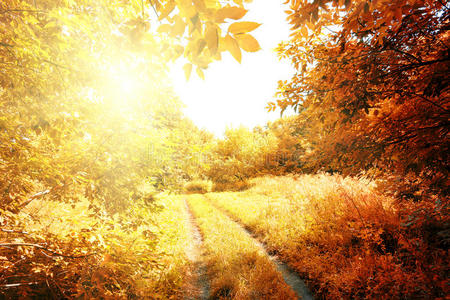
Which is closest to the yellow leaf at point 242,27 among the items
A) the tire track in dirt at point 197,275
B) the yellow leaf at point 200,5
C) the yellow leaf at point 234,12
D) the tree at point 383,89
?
the yellow leaf at point 234,12

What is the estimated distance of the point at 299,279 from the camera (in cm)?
376

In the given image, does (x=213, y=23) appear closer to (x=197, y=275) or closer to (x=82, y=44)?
(x=82, y=44)

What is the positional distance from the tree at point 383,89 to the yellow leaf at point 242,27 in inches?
70.2

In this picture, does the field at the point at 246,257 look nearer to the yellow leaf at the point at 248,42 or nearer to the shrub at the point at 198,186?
the yellow leaf at the point at 248,42

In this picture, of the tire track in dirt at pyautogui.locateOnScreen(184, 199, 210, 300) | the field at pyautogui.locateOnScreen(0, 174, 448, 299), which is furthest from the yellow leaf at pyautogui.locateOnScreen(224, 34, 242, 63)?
the tire track in dirt at pyautogui.locateOnScreen(184, 199, 210, 300)

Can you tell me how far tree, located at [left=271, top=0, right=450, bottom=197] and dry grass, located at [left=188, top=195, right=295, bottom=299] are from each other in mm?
2787

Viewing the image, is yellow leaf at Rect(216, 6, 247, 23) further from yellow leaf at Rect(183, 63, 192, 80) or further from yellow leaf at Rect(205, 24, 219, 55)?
yellow leaf at Rect(183, 63, 192, 80)

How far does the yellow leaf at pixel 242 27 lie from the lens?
637 mm

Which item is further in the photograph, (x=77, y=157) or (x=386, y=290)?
(x=386, y=290)

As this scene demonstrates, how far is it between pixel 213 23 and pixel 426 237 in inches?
188

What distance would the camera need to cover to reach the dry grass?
337 centimetres

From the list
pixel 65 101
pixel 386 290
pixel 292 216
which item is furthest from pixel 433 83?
pixel 292 216

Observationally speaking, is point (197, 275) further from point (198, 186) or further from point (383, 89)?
point (198, 186)

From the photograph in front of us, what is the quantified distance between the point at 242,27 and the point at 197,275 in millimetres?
5280
